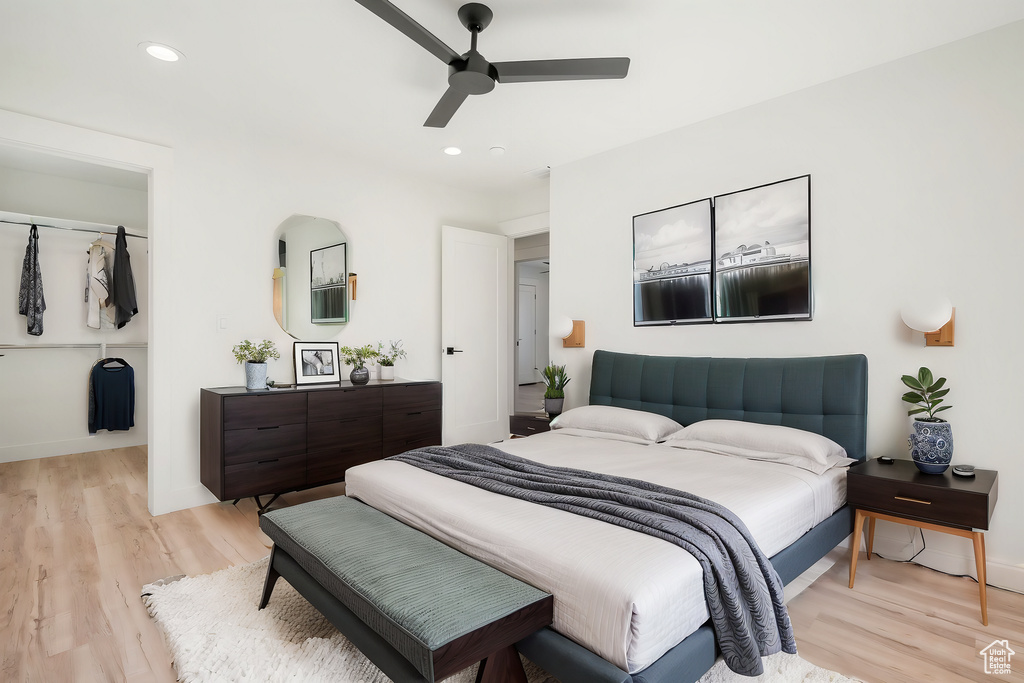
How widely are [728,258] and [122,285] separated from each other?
5.27 metres

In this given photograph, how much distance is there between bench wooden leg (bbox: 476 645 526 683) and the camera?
1352 millimetres

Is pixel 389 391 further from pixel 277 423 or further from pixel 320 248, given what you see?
pixel 320 248

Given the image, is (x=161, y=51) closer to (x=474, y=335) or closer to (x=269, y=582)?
(x=269, y=582)

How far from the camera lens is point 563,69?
Result: 7.48 feet

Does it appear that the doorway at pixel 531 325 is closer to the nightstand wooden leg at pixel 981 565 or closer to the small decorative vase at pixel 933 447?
the small decorative vase at pixel 933 447

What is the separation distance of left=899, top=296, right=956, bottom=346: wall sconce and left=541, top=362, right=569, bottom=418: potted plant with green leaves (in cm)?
214

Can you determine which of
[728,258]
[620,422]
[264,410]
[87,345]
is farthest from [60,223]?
[728,258]

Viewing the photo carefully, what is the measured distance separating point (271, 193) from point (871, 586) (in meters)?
4.36

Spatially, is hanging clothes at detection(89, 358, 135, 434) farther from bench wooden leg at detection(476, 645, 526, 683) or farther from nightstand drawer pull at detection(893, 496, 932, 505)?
nightstand drawer pull at detection(893, 496, 932, 505)

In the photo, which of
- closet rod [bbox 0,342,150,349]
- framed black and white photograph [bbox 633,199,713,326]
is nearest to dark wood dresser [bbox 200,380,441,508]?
framed black and white photograph [bbox 633,199,713,326]

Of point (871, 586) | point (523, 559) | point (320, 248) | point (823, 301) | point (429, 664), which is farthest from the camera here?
point (320, 248)

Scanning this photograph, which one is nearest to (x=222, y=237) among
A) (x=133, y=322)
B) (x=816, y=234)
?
(x=133, y=322)

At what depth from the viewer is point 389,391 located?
3900mm

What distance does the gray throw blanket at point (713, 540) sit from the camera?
1487mm
